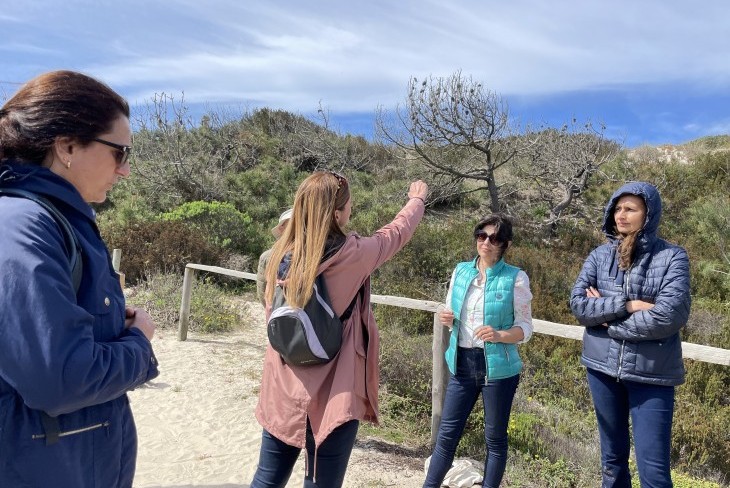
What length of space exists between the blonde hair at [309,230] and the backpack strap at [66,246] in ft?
2.73

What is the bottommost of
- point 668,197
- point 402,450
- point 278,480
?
point 402,450

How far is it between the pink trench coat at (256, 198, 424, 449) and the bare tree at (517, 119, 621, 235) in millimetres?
10503

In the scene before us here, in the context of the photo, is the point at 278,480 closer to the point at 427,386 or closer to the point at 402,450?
the point at 402,450

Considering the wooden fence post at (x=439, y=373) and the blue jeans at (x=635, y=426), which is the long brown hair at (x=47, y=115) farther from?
the wooden fence post at (x=439, y=373)

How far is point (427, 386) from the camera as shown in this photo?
15.4 feet

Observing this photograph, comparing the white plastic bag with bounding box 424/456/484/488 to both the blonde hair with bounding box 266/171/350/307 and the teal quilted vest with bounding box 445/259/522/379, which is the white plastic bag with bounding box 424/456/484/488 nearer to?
the teal quilted vest with bounding box 445/259/522/379

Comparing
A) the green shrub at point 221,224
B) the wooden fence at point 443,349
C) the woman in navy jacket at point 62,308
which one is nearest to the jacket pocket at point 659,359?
the wooden fence at point 443,349

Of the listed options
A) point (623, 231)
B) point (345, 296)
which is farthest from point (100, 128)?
point (623, 231)

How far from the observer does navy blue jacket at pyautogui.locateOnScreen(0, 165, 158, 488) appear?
3.39ft

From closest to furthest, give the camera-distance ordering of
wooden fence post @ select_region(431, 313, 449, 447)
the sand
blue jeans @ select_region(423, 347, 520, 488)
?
1. blue jeans @ select_region(423, 347, 520, 488)
2. the sand
3. wooden fence post @ select_region(431, 313, 449, 447)

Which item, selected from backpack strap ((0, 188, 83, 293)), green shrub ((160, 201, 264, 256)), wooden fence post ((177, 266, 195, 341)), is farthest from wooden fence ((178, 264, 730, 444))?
green shrub ((160, 201, 264, 256))

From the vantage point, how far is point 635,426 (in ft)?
8.19

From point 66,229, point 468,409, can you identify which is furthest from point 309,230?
point 468,409

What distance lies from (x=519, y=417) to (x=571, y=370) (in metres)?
1.63
